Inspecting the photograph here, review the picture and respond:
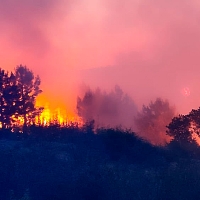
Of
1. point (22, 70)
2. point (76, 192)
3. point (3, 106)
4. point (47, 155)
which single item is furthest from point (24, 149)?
point (22, 70)

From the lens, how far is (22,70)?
163 feet

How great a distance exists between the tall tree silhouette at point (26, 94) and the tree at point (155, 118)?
14.6 meters

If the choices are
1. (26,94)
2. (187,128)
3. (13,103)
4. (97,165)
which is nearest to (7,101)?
(13,103)

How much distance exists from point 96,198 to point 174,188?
233 centimetres

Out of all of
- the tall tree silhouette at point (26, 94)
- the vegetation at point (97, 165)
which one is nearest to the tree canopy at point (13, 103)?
the tall tree silhouette at point (26, 94)

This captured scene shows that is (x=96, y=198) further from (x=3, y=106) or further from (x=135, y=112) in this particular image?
(x=135, y=112)

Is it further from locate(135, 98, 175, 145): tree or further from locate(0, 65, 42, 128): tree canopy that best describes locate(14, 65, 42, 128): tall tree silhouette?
locate(135, 98, 175, 145): tree

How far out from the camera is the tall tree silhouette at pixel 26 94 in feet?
136

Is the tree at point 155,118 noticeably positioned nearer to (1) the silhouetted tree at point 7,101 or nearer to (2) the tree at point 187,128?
(1) the silhouetted tree at point 7,101

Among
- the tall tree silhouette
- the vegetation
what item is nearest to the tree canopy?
the tall tree silhouette

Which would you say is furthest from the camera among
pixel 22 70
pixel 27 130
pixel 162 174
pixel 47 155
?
pixel 22 70

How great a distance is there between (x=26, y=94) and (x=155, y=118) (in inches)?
871

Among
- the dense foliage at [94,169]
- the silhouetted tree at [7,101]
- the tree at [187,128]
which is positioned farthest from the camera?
the silhouetted tree at [7,101]

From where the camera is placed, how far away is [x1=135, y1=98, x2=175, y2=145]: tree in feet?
185
